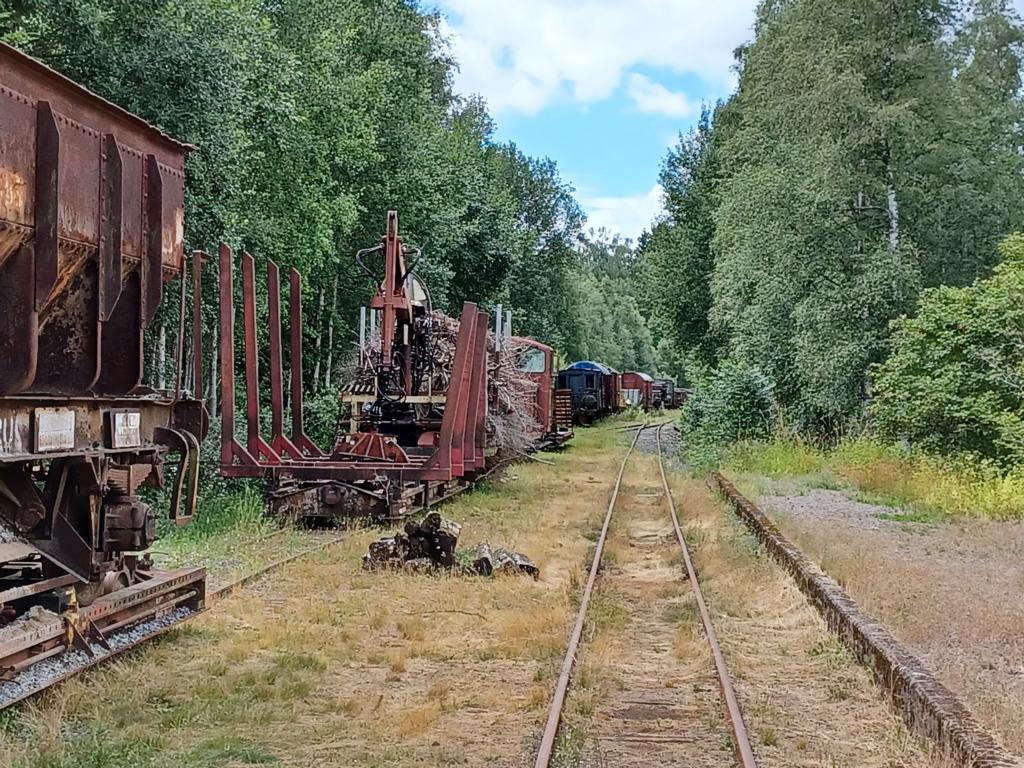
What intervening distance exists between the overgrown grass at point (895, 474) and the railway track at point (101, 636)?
35.7ft

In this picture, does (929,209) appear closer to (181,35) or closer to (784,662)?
(181,35)

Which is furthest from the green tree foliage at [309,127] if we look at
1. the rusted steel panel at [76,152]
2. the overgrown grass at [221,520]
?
the rusted steel panel at [76,152]

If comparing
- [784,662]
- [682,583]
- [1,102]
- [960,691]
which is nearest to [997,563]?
[682,583]

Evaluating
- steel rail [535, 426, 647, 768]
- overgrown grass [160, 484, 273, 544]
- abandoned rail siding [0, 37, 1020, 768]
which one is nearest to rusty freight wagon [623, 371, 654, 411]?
overgrown grass [160, 484, 273, 544]

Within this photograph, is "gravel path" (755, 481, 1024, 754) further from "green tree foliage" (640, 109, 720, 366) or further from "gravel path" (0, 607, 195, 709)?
"green tree foliage" (640, 109, 720, 366)

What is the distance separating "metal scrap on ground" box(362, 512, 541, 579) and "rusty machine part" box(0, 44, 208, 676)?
2.93m

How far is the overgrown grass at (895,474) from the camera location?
15.1m

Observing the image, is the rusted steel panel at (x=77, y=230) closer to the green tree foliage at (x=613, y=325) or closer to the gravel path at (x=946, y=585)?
the gravel path at (x=946, y=585)

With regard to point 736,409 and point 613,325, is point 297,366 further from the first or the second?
point 613,325

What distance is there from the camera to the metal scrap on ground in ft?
34.8

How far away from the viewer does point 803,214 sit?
23.8 m

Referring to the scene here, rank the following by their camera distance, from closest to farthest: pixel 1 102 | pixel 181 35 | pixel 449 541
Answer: pixel 1 102
pixel 449 541
pixel 181 35

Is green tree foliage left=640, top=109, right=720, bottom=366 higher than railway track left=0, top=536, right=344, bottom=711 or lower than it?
higher

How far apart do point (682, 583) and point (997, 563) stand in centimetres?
325
